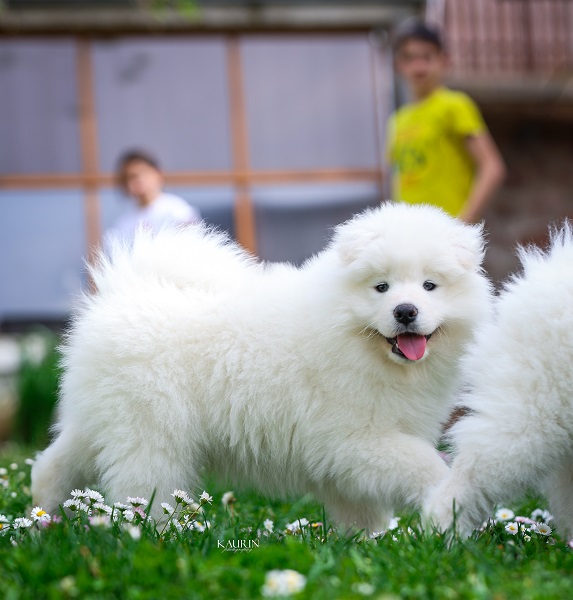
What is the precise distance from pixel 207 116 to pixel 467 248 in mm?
6048

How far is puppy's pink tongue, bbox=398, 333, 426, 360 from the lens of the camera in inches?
122

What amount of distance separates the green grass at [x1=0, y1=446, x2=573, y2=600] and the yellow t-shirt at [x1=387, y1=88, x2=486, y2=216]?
9.00 feet

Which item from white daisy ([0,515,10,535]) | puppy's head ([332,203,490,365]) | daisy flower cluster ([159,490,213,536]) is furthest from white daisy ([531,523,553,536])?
white daisy ([0,515,10,535])

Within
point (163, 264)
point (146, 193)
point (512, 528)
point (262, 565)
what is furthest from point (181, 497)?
point (146, 193)

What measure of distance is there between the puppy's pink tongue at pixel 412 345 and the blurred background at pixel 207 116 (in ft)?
18.2

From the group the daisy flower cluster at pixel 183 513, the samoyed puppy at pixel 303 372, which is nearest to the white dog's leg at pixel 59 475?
the samoyed puppy at pixel 303 372

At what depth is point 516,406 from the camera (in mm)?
2713

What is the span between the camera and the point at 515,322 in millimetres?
2857

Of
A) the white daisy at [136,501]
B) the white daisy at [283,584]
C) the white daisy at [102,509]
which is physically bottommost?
the white daisy at [102,509]

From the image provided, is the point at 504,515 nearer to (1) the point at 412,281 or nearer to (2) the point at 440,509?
(2) the point at 440,509

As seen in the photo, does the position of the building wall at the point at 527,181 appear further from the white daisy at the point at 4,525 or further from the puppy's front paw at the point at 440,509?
the white daisy at the point at 4,525

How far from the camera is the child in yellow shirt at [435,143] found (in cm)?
508

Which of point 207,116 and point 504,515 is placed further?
point 207,116

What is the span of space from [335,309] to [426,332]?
13.9 inches
